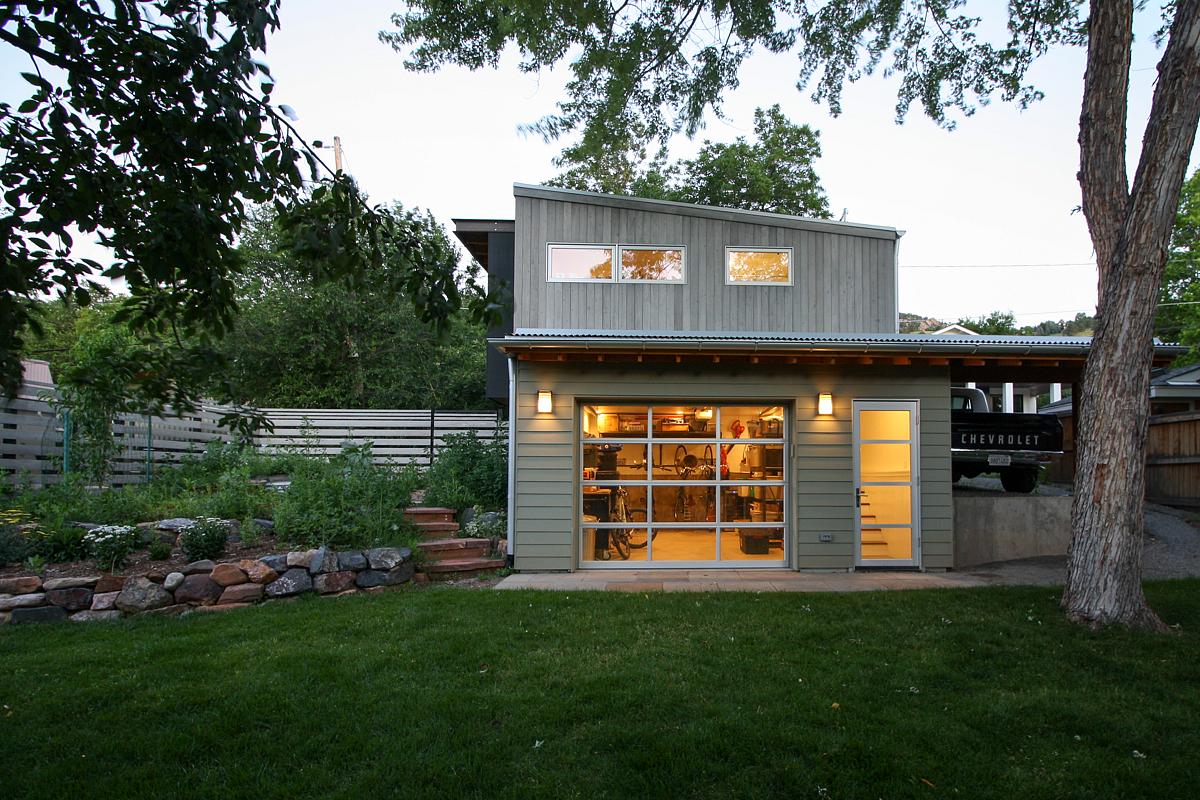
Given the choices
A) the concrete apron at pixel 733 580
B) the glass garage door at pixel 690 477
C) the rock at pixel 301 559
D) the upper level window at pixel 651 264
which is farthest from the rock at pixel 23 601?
the upper level window at pixel 651 264

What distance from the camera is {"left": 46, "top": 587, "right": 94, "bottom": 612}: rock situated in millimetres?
6594

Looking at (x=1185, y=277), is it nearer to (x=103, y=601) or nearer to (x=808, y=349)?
(x=808, y=349)

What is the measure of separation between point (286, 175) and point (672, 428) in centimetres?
691

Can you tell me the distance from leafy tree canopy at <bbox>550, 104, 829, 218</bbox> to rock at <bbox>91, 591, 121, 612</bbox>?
17.2 meters

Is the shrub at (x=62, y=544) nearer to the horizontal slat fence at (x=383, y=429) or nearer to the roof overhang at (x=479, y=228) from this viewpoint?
the horizontal slat fence at (x=383, y=429)

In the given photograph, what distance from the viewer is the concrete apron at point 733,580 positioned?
771 centimetres

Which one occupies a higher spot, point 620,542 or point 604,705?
point 620,542

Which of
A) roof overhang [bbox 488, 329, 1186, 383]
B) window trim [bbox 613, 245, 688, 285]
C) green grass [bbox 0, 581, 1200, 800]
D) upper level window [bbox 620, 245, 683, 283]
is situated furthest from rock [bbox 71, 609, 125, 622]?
upper level window [bbox 620, 245, 683, 283]

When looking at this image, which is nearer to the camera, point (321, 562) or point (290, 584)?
point (290, 584)

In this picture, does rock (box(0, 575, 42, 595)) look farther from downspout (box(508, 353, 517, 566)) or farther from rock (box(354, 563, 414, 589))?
downspout (box(508, 353, 517, 566))

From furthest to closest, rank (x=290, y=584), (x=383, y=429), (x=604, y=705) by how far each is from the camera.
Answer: (x=383, y=429) < (x=290, y=584) < (x=604, y=705)

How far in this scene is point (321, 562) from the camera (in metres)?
7.45

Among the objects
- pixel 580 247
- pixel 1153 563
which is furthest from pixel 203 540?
pixel 1153 563

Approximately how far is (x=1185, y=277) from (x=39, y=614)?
30.0m
